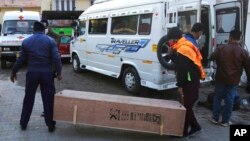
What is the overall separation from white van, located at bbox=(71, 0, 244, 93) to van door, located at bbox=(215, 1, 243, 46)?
2185 millimetres

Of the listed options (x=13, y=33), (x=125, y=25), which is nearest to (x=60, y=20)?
(x=13, y=33)

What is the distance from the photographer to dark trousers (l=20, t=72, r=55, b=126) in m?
5.99

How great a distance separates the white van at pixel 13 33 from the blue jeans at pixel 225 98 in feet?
31.3

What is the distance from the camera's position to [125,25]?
9.36m

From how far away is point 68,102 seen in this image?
587 cm

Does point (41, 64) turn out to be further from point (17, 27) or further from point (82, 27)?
point (17, 27)

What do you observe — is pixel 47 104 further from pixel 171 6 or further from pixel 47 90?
pixel 171 6

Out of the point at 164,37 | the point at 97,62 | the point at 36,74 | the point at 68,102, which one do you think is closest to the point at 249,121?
the point at 164,37

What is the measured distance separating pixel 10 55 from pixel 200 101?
8496 mm

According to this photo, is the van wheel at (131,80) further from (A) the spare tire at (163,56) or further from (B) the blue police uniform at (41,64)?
(B) the blue police uniform at (41,64)

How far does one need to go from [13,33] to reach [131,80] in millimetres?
7467

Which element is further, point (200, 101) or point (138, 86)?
point (138, 86)

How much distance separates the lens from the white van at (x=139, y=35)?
26.3 feet

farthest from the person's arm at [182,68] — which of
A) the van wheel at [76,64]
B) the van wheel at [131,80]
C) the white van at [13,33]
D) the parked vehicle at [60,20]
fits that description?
the parked vehicle at [60,20]
